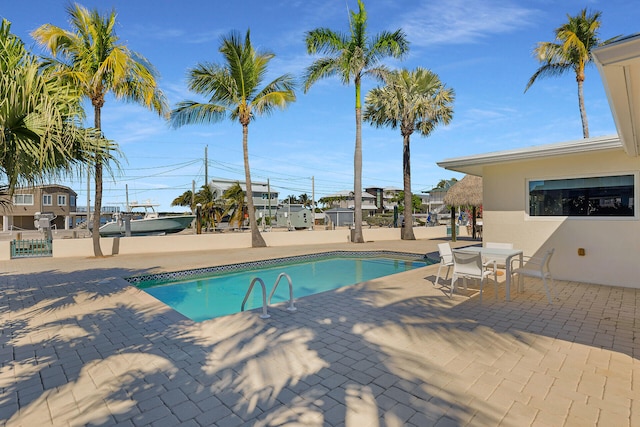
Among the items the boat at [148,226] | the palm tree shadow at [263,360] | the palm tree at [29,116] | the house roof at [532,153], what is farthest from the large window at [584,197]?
the boat at [148,226]

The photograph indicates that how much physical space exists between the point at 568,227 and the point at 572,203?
1.95 feet

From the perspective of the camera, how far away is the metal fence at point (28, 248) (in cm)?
1277

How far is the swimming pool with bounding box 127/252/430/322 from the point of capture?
823 cm

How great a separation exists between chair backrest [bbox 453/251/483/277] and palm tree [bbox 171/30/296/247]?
41.0ft

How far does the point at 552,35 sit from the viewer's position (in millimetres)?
19609

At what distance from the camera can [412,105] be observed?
1983 cm

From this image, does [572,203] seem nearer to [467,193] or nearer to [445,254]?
[445,254]

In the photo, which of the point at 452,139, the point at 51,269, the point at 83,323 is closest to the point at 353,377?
the point at 83,323

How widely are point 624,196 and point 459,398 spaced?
7.30 meters

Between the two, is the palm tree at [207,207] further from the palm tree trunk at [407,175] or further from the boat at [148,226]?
the palm tree trunk at [407,175]

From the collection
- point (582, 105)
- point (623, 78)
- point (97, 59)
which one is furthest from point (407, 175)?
point (623, 78)

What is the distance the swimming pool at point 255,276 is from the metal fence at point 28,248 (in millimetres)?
7087

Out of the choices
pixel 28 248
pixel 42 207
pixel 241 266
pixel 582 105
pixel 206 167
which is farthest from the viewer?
pixel 42 207

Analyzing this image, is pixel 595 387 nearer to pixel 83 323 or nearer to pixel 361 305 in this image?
pixel 361 305
